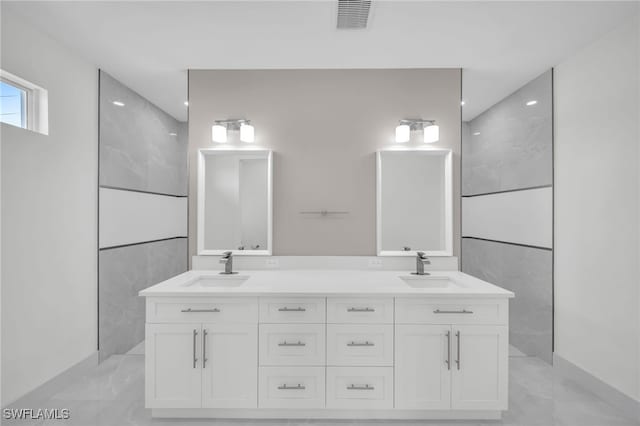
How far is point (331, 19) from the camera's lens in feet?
6.49

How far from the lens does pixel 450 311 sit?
192 centimetres

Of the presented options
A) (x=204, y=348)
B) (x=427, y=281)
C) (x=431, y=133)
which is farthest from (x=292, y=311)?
(x=431, y=133)

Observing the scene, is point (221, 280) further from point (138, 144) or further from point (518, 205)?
point (518, 205)

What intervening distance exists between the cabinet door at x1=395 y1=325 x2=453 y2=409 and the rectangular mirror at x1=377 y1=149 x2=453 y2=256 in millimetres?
822

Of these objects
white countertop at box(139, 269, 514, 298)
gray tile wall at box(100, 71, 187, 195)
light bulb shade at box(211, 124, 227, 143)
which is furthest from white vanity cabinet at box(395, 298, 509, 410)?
gray tile wall at box(100, 71, 187, 195)

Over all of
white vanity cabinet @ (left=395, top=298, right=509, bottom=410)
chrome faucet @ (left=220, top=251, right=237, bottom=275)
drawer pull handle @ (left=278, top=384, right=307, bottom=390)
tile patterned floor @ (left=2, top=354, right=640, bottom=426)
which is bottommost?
tile patterned floor @ (left=2, top=354, right=640, bottom=426)

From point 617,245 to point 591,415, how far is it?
1.14m

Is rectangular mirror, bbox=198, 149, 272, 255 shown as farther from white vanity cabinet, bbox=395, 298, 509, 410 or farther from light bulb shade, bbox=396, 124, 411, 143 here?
white vanity cabinet, bbox=395, 298, 509, 410

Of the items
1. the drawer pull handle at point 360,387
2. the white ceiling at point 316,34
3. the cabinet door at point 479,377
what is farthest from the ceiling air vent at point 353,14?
the drawer pull handle at point 360,387

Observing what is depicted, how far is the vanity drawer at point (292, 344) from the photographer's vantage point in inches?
75.7

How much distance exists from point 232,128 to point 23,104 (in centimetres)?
139

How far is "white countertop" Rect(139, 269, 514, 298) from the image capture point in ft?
6.30

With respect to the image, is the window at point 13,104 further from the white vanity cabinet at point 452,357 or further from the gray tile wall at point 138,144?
the white vanity cabinet at point 452,357

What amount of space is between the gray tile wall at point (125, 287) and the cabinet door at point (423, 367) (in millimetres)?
2482
